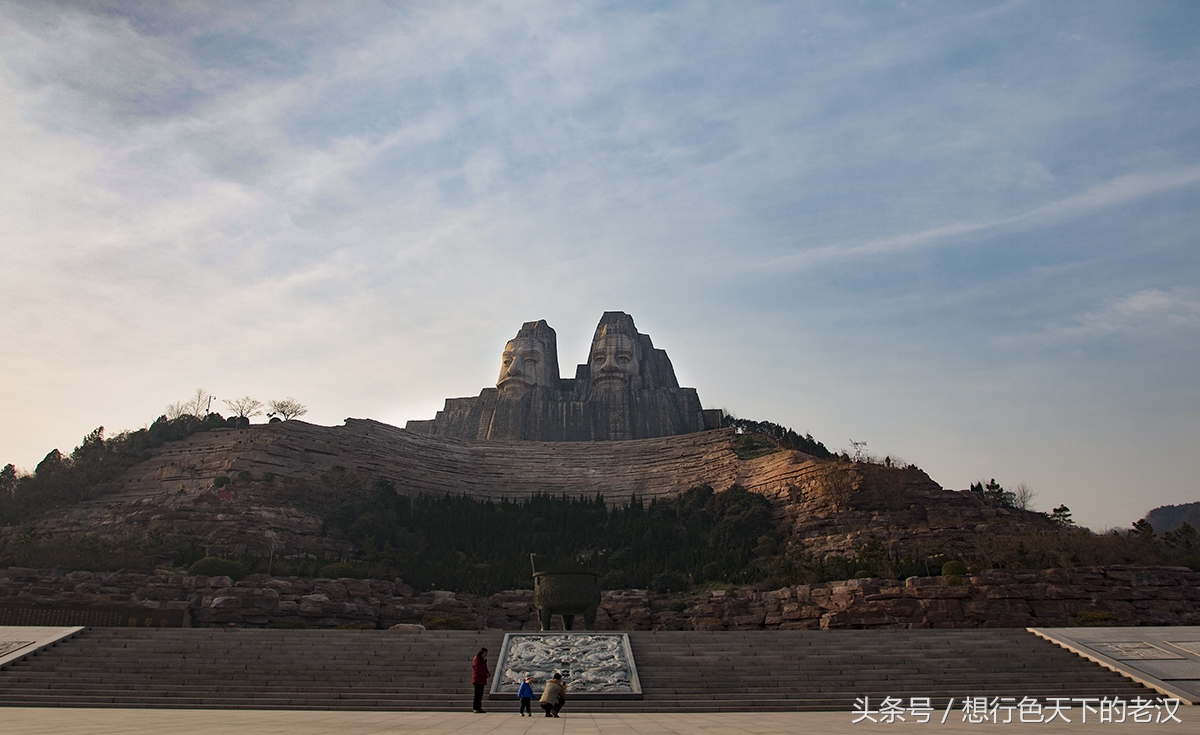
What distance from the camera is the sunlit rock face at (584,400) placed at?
62.5 meters

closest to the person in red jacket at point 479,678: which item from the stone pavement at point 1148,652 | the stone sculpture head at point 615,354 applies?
the stone pavement at point 1148,652

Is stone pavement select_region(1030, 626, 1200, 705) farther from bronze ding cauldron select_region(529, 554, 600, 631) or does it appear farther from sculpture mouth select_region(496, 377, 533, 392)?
sculpture mouth select_region(496, 377, 533, 392)

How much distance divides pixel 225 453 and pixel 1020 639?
35.3 meters

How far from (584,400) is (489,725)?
177 feet

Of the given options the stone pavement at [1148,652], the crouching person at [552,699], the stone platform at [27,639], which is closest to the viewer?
the crouching person at [552,699]

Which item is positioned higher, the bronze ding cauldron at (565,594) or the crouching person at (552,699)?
the bronze ding cauldron at (565,594)

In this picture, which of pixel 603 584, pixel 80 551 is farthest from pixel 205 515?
pixel 603 584

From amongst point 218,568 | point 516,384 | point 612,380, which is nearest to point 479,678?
point 218,568

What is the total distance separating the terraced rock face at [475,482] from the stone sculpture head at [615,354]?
1231 centimetres

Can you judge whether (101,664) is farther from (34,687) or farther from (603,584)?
(603,584)

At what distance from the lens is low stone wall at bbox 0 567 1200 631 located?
2316 centimetres

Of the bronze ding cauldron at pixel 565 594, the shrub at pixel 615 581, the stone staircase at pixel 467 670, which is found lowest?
the stone staircase at pixel 467 670

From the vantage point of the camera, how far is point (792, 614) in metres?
26.4

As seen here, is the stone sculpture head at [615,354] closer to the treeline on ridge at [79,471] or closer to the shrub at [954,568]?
the treeline on ridge at [79,471]
